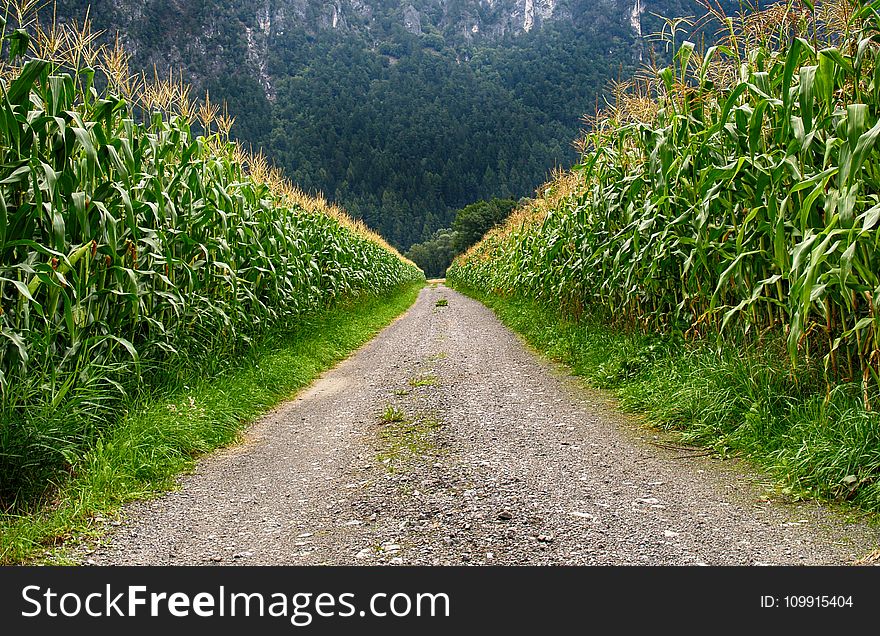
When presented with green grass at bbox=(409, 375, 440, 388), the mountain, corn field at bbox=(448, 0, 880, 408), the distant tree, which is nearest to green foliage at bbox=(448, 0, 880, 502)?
corn field at bbox=(448, 0, 880, 408)

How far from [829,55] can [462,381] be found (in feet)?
13.4

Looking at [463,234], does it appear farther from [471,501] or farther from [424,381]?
[471,501]

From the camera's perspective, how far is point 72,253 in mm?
3293

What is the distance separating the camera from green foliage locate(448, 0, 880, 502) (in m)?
2.86

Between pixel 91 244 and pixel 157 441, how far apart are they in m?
1.19

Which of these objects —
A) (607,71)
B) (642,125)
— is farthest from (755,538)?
(607,71)

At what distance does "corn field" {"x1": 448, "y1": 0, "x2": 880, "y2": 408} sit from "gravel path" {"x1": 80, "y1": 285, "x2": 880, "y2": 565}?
0.91m

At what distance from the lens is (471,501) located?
2.92 metres

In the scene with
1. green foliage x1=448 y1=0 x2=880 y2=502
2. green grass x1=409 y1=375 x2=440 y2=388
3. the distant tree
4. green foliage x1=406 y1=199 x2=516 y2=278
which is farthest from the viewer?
green foliage x1=406 y1=199 x2=516 y2=278

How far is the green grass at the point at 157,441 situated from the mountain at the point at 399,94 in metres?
81.9

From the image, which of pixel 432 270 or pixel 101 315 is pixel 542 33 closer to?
pixel 432 270

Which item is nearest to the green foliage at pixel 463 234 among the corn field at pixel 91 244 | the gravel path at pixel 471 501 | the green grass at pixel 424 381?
the green grass at pixel 424 381

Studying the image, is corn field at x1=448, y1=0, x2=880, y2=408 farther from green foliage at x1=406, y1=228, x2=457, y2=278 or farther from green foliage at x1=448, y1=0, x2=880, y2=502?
green foliage at x1=406, y1=228, x2=457, y2=278

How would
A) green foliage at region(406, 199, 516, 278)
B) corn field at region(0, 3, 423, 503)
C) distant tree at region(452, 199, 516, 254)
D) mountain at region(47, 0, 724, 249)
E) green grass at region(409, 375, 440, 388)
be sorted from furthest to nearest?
1. mountain at region(47, 0, 724, 249)
2. green foliage at region(406, 199, 516, 278)
3. distant tree at region(452, 199, 516, 254)
4. green grass at region(409, 375, 440, 388)
5. corn field at region(0, 3, 423, 503)
